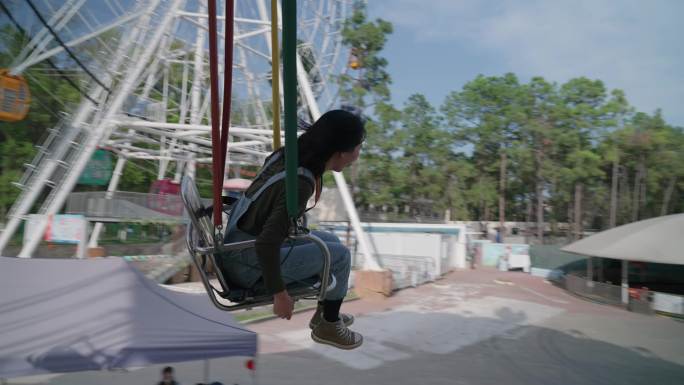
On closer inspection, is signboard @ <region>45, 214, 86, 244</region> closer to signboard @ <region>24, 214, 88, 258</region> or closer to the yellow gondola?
signboard @ <region>24, 214, 88, 258</region>

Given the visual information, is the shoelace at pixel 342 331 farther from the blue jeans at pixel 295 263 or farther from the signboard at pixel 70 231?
the signboard at pixel 70 231

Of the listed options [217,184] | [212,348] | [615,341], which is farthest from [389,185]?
[217,184]

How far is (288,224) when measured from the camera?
6.52 feet

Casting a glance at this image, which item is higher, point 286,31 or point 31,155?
point 31,155

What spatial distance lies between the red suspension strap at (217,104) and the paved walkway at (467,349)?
8485 mm

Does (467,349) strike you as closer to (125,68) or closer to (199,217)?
(199,217)

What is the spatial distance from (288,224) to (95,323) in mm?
4822

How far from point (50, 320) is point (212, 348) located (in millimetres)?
1959

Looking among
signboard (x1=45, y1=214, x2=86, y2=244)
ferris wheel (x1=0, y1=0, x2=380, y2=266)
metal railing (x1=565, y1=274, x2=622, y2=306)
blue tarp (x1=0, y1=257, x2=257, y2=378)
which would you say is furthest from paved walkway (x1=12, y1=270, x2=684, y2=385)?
signboard (x1=45, y1=214, x2=86, y2=244)

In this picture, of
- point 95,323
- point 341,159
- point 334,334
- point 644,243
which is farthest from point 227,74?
point 644,243

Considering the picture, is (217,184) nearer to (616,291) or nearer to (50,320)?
(50,320)

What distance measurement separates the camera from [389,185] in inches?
1373

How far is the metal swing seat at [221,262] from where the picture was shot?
2186 mm

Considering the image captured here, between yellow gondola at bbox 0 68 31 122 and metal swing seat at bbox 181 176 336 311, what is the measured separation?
12.9 m
